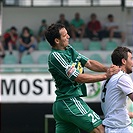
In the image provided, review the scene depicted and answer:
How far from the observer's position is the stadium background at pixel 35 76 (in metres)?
12.8

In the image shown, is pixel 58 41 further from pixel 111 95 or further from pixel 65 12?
pixel 65 12

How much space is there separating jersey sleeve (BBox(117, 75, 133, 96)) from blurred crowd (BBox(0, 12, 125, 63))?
9008 mm

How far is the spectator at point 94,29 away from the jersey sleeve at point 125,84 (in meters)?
9.45

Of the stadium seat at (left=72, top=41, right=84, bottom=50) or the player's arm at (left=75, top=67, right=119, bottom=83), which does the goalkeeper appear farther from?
the stadium seat at (left=72, top=41, right=84, bottom=50)

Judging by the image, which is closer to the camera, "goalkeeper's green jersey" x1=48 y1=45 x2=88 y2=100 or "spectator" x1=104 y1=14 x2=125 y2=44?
"goalkeeper's green jersey" x1=48 y1=45 x2=88 y2=100

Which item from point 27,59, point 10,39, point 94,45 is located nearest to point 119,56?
point 27,59

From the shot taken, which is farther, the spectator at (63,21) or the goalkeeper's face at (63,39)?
the spectator at (63,21)

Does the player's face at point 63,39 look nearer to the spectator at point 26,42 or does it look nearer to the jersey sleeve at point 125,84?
the jersey sleeve at point 125,84

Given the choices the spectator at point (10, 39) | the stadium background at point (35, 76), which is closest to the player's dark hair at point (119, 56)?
the stadium background at point (35, 76)

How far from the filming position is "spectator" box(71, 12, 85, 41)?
14469 millimetres

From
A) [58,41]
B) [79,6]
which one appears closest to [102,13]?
[79,6]

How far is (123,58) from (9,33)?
31.1 ft

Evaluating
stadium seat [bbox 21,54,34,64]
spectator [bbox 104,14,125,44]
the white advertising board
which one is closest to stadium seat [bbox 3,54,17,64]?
stadium seat [bbox 21,54,34,64]

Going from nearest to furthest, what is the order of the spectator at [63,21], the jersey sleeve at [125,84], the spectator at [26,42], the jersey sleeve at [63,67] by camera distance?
1. the jersey sleeve at [125,84]
2. the jersey sleeve at [63,67]
3. the spectator at [26,42]
4. the spectator at [63,21]
